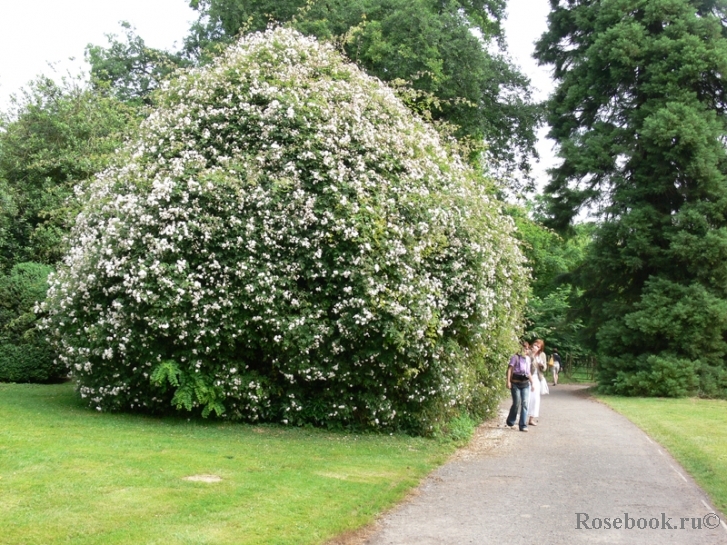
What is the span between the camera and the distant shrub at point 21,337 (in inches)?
690

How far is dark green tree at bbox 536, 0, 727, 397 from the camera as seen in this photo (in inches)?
992

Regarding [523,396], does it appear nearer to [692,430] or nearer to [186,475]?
[692,430]

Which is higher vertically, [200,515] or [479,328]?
[479,328]

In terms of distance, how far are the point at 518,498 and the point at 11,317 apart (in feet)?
46.2

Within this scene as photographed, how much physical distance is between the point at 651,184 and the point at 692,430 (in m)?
14.2

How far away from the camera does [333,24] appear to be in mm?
24406

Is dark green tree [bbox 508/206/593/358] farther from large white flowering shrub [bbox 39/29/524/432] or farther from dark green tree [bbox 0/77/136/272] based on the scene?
large white flowering shrub [bbox 39/29/524/432]

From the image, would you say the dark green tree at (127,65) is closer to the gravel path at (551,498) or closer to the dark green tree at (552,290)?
the dark green tree at (552,290)

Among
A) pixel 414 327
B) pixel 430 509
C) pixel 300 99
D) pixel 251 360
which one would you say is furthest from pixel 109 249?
pixel 430 509

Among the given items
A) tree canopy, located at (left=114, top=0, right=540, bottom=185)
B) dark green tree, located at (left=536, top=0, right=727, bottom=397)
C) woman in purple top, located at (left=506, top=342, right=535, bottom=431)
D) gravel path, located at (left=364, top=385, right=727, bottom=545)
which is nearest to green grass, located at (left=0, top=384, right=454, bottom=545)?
gravel path, located at (left=364, top=385, right=727, bottom=545)

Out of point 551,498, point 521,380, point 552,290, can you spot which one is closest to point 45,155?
point 521,380

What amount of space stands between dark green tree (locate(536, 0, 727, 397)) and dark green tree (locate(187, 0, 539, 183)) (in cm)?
269

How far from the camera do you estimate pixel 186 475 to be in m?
8.11

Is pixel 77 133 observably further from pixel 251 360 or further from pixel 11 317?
pixel 251 360
